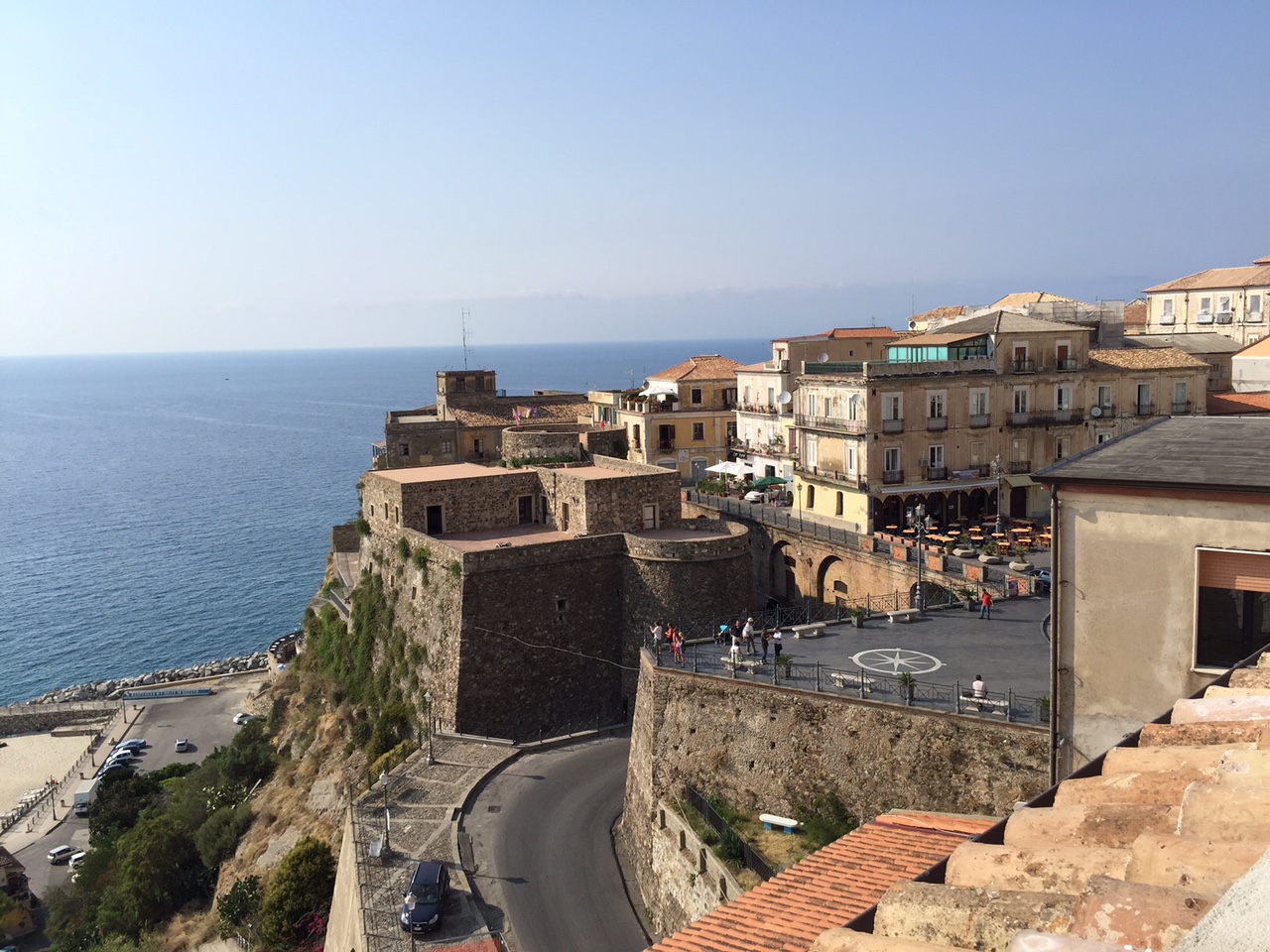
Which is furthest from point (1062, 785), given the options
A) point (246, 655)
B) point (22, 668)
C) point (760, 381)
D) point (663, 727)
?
point (22, 668)

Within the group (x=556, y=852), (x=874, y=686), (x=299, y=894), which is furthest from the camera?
(x=299, y=894)

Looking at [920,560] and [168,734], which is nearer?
[920,560]

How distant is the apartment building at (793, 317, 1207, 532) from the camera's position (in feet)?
146

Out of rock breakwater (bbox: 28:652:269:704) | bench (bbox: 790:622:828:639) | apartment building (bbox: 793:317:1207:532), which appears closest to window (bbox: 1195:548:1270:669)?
bench (bbox: 790:622:828:639)

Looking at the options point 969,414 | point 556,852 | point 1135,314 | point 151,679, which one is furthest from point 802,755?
point 1135,314

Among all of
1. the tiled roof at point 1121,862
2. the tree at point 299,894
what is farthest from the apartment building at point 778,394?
the tiled roof at point 1121,862

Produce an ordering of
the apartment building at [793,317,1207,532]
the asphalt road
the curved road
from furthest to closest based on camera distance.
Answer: the asphalt road
the apartment building at [793,317,1207,532]
the curved road

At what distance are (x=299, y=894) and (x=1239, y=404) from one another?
147ft

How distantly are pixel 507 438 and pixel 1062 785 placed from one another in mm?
42068

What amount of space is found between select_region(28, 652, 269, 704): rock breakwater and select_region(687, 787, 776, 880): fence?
5526 cm

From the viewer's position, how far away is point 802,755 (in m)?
22.9

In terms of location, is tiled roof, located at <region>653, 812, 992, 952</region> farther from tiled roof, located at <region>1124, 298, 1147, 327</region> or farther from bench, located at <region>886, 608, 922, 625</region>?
tiled roof, located at <region>1124, 298, 1147, 327</region>

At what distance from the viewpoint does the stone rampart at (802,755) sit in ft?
66.2

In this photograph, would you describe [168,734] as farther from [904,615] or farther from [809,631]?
[904,615]
